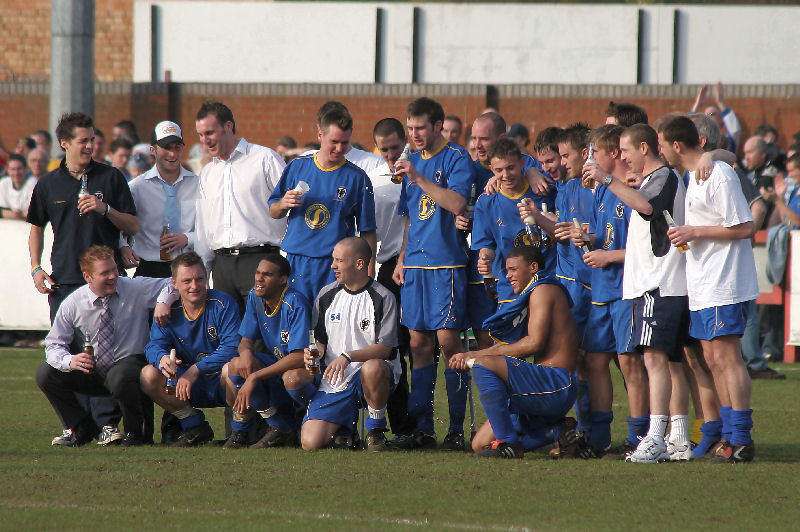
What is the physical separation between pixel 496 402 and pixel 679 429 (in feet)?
3.90

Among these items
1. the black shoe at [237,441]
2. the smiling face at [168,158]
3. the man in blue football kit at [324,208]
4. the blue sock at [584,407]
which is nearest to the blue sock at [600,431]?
the blue sock at [584,407]

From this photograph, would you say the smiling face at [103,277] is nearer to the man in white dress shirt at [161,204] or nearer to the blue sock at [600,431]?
the man in white dress shirt at [161,204]

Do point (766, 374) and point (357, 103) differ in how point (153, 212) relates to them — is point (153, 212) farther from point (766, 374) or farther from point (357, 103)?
point (357, 103)

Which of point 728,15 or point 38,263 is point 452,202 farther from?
point 728,15

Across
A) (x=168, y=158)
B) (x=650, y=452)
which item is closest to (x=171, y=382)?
(x=168, y=158)

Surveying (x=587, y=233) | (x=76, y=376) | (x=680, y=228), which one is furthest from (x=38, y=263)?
(x=680, y=228)

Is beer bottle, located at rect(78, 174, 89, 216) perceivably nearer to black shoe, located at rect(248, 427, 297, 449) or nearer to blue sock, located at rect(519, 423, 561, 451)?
black shoe, located at rect(248, 427, 297, 449)

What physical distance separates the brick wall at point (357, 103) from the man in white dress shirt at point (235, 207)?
12.5 metres

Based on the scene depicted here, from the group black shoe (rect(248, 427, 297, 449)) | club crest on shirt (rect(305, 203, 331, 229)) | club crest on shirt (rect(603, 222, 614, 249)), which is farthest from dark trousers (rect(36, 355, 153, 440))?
club crest on shirt (rect(603, 222, 614, 249))

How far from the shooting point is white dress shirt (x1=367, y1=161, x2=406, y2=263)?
10.2 meters

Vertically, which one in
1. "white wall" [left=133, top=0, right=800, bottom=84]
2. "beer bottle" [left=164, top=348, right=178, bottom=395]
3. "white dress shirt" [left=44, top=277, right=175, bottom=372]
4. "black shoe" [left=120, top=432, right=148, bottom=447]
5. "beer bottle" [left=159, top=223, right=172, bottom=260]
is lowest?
"black shoe" [left=120, top=432, right=148, bottom=447]

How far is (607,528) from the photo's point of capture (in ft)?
19.6

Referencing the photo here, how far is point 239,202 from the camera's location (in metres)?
9.42

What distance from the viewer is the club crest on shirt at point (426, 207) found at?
8930 mm
